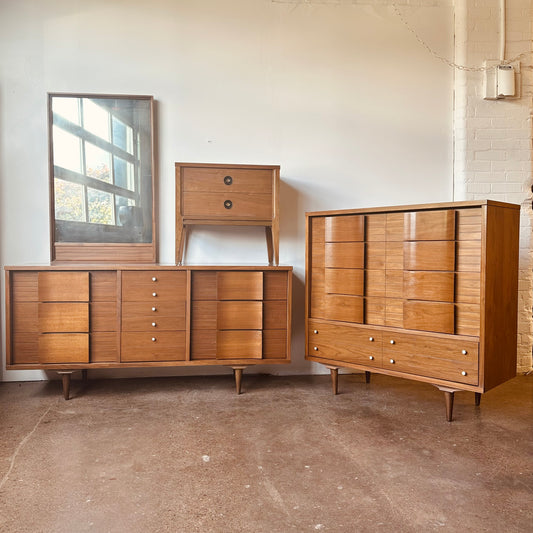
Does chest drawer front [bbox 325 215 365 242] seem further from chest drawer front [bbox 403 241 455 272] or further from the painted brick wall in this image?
the painted brick wall

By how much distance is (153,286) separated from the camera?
323 centimetres

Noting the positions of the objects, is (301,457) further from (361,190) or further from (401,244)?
(361,190)

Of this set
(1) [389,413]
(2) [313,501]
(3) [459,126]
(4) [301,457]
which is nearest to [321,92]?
(3) [459,126]

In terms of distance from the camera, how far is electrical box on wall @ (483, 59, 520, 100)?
12.4ft

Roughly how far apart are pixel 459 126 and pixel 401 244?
1.50 metres

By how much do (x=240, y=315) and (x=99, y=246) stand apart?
1181 millimetres

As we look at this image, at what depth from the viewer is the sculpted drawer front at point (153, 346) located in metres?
3.21

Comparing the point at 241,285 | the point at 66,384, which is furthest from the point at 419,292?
the point at 66,384

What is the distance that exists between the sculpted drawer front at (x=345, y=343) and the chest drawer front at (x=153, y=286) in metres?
0.93

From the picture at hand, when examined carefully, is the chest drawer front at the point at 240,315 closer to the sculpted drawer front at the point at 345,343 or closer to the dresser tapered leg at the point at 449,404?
the sculpted drawer front at the point at 345,343

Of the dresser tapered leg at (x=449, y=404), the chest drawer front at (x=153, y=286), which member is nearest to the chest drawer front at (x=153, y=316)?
the chest drawer front at (x=153, y=286)

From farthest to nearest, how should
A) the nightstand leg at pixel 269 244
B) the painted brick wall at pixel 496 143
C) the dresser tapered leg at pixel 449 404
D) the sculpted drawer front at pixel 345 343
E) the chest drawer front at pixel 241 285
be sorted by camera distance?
the painted brick wall at pixel 496 143 < the nightstand leg at pixel 269 244 < the chest drawer front at pixel 241 285 < the sculpted drawer front at pixel 345 343 < the dresser tapered leg at pixel 449 404

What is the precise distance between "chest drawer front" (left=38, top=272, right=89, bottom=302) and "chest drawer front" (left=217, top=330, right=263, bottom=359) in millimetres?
910

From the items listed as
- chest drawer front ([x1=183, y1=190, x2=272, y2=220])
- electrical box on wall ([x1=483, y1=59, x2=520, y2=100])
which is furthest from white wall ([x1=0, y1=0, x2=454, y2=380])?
chest drawer front ([x1=183, y1=190, x2=272, y2=220])
